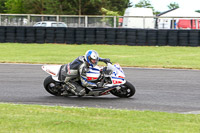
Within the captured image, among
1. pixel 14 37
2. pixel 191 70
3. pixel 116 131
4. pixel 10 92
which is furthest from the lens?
pixel 14 37

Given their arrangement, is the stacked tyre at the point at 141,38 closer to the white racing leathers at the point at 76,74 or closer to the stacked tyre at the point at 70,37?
the stacked tyre at the point at 70,37

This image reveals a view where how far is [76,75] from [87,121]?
3.33m

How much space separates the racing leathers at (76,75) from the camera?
9219 millimetres

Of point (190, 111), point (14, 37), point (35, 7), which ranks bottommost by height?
point (190, 111)

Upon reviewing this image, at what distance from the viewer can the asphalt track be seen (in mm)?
8742

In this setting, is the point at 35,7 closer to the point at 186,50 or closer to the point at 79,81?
the point at 186,50

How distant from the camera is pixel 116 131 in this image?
552 centimetres

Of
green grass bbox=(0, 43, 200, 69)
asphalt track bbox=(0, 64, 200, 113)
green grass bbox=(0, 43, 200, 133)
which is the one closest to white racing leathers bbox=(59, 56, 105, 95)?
asphalt track bbox=(0, 64, 200, 113)

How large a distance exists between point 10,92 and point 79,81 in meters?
1.89

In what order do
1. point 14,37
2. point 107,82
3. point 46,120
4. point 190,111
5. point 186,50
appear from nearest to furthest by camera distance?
point 46,120, point 190,111, point 107,82, point 186,50, point 14,37

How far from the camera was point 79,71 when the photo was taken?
927 centimetres

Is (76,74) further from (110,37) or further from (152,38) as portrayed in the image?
(110,37)

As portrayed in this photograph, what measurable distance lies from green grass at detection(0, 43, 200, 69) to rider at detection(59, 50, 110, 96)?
7.80m

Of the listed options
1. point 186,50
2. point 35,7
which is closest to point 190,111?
point 186,50
